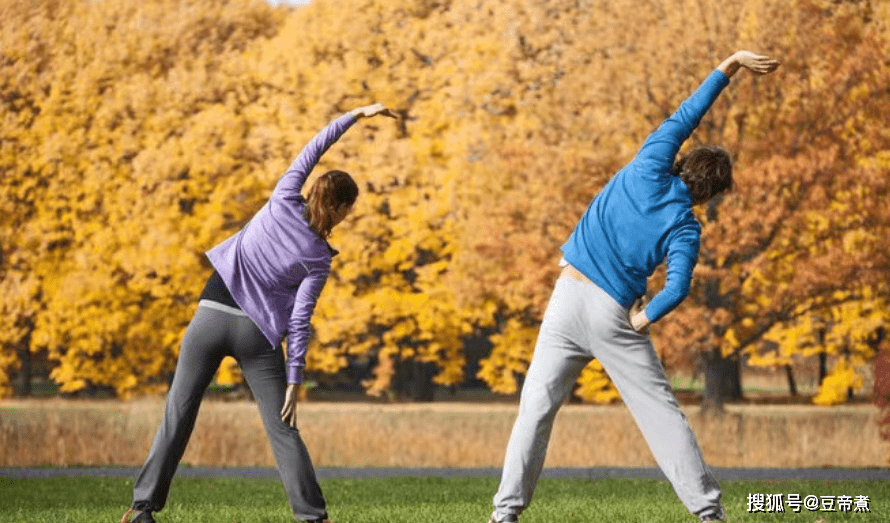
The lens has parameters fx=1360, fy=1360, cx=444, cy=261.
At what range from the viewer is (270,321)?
6.38 m

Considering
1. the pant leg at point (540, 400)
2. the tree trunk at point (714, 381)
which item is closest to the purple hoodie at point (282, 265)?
the pant leg at point (540, 400)

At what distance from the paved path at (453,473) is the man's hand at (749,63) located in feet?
24.8

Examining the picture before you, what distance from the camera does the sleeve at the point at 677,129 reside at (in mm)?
5891

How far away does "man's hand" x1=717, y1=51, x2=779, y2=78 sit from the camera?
19.1 ft

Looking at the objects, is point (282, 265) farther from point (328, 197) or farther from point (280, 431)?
point (280, 431)

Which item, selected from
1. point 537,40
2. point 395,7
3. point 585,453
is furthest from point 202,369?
point 395,7

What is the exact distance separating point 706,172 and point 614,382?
996mm

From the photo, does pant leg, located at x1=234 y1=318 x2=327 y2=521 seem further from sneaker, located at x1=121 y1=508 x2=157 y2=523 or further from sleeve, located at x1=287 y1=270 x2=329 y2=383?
sneaker, located at x1=121 y1=508 x2=157 y2=523

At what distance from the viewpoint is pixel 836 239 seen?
1955 cm

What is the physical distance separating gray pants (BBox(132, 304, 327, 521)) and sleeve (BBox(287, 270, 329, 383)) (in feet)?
0.35

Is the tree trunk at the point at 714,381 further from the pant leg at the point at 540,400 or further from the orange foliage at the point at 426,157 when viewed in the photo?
the pant leg at the point at 540,400

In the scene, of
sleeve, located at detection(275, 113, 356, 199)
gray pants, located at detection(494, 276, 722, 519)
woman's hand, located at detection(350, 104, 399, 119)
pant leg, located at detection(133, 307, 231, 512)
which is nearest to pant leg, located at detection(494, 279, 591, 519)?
gray pants, located at detection(494, 276, 722, 519)

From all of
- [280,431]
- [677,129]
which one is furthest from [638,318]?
[280,431]

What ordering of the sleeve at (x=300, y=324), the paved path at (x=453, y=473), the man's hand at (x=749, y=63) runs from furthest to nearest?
the paved path at (x=453, y=473) → the sleeve at (x=300, y=324) → the man's hand at (x=749, y=63)
